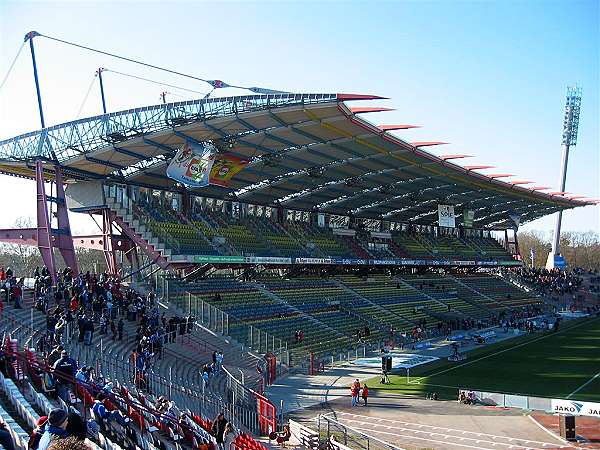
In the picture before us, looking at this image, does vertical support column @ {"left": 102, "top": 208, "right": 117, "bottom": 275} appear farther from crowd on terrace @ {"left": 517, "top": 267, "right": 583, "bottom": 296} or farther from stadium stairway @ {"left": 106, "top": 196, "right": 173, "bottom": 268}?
crowd on terrace @ {"left": 517, "top": 267, "right": 583, "bottom": 296}

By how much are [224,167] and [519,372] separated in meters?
22.1

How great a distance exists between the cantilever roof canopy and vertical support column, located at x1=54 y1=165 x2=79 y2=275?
1.36 metres

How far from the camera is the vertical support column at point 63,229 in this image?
1439 inches

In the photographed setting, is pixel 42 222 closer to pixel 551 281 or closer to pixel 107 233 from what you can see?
pixel 107 233

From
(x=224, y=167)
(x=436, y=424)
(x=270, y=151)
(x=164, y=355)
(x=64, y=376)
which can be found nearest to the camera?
(x=64, y=376)

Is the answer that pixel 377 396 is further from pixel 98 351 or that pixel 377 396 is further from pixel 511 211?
pixel 511 211

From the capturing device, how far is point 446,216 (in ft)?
224

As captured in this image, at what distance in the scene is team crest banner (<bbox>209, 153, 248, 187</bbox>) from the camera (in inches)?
1586

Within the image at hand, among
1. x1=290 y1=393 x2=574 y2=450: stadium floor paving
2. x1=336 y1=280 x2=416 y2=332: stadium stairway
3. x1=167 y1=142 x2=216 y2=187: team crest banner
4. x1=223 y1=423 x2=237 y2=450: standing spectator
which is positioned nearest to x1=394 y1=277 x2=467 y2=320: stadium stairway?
x1=336 y1=280 x2=416 y2=332: stadium stairway

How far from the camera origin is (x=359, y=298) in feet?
174

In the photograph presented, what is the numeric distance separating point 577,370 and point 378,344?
12.4 metres

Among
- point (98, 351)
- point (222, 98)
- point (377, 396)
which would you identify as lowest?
point (377, 396)

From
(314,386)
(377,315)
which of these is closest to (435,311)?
(377,315)

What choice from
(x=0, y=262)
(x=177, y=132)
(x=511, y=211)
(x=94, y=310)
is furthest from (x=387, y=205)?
(x=0, y=262)
